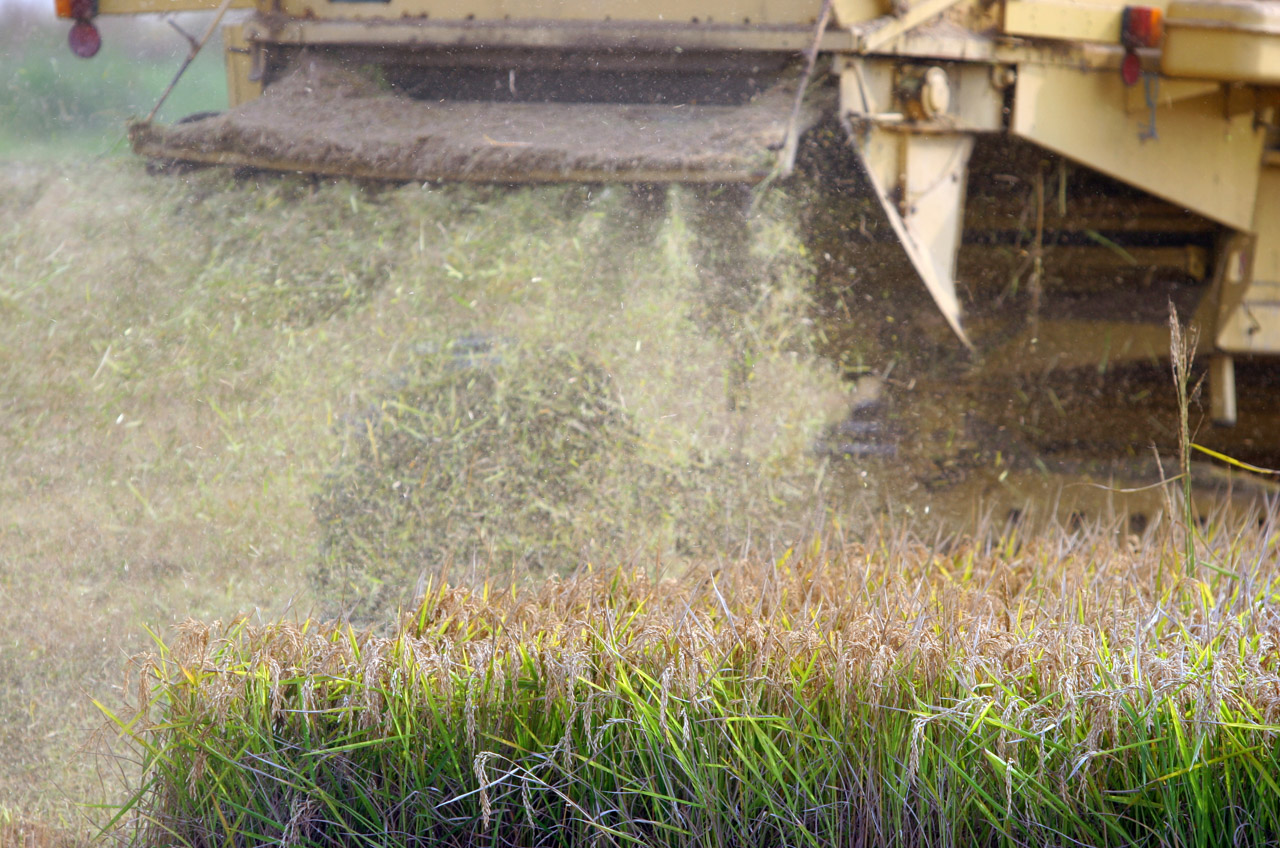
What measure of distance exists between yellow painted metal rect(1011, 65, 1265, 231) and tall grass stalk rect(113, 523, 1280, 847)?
8.32ft

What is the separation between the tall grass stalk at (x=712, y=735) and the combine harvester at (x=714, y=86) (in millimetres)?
2028

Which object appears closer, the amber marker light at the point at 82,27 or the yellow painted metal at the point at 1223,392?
the amber marker light at the point at 82,27

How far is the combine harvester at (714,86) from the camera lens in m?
3.64

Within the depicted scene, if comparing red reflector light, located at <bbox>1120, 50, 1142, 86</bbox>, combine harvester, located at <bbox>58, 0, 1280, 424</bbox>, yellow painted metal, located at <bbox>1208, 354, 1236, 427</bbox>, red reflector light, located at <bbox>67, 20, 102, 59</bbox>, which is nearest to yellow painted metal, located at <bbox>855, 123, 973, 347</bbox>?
combine harvester, located at <bbox>58, 0, 1280, 424</bbox>

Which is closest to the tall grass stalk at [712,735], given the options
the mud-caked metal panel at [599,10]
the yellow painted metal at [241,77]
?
the mud-caked metal panel at [599,10]

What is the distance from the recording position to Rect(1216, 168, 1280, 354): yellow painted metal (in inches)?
173

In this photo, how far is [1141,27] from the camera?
13.4ft

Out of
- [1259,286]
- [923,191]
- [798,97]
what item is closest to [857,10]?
[798,97]

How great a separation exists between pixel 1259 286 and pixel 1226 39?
107 cm

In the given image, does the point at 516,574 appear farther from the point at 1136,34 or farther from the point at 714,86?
the point at 1136,34

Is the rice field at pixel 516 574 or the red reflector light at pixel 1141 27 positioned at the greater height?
the red reflector light at pixel 1141 27

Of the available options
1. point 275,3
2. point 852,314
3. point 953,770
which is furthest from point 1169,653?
point 275,3

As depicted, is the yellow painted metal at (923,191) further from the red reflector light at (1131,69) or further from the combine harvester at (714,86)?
the red reflector light at (1131,69)

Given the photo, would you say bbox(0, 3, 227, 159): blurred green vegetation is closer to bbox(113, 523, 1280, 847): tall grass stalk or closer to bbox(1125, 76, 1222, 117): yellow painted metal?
bbox(113, 523, 1280, 847): tall grass stalk
